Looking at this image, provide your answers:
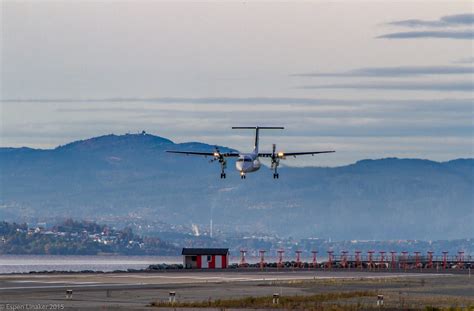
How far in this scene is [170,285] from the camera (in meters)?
112

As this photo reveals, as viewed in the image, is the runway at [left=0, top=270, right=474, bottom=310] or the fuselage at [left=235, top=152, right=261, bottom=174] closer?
the runway at [left=0, top=270, right=474, bottom=310]

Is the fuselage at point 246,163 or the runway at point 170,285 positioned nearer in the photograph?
the runway at point 170,285

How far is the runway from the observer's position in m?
93.8

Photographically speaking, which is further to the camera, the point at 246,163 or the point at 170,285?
the point at 246,163

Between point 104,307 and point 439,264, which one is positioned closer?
point 104,307

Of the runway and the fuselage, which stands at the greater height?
the fuselage

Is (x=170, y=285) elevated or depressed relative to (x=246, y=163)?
depressed

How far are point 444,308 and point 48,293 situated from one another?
26712 millimetres

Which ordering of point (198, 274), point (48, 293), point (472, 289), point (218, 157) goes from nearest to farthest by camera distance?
1. point (48, 293)
2. point (472, 289)
3. point (198, 274)
4. point (218, 157)

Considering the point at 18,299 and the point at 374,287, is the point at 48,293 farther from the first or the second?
the point at 374,287

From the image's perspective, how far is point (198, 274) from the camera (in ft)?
450

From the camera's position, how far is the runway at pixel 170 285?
93.8m

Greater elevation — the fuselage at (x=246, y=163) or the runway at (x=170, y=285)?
the fuselage at (x=246, y=163)

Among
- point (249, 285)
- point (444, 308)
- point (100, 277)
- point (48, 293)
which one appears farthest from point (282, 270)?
point (444, 308)
